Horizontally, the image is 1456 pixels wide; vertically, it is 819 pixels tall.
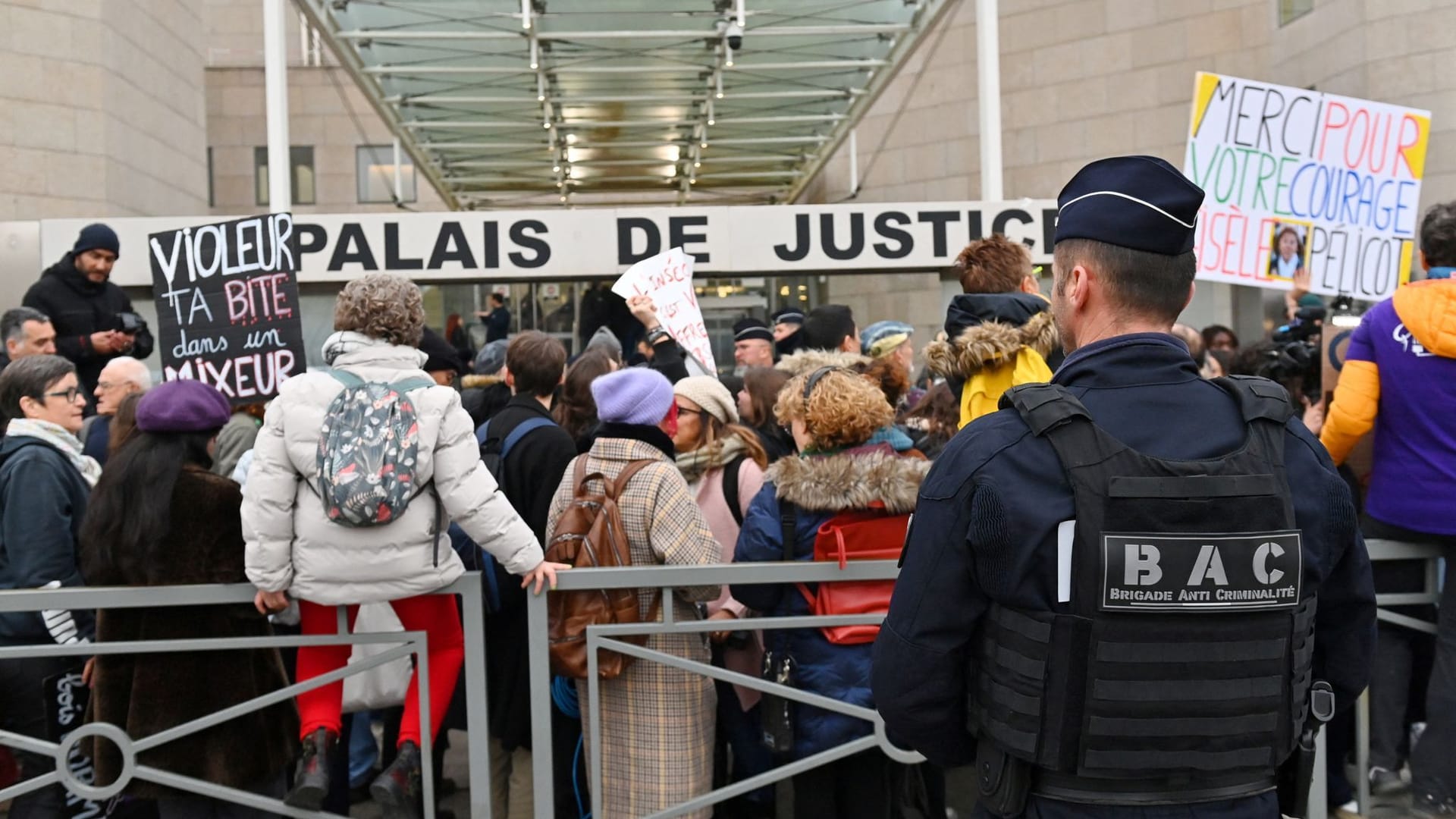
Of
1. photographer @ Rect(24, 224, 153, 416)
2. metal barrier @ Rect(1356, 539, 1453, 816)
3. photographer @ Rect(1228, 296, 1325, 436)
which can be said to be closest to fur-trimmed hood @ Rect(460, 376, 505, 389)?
photographer @ Rect(24, 224, 153, 416)

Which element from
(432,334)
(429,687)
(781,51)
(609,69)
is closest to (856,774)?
(429,687)

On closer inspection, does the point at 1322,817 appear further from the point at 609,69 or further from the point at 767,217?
the point at 609,69

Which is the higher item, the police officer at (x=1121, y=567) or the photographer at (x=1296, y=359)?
the photographer at (x=1296, y=359)

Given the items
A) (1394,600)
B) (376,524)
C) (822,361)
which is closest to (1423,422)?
(1394,600)

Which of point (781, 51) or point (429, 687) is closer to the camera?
point (429, 687)

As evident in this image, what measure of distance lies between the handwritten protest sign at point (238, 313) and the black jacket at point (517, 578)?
156 centimetres

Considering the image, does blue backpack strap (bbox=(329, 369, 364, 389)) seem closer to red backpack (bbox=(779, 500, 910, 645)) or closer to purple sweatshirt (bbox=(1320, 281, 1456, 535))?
red backpack (bbox=(779, 500, 910, 645))

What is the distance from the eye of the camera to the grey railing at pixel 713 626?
4.44 m

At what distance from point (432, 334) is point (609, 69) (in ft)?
25.0

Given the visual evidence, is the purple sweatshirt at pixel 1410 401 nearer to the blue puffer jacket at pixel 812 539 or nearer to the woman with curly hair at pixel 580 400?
the blue puffer jacket at pixel 812 539

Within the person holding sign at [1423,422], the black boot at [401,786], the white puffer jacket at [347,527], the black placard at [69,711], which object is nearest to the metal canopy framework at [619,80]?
the person holding sign at [1423,422]

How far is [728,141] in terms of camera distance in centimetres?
1614

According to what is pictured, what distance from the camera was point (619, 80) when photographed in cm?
1463

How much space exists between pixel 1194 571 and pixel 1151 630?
0.41ft
